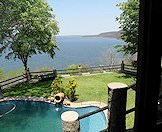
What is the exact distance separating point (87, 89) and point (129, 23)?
7749mm

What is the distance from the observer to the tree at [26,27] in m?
19.5

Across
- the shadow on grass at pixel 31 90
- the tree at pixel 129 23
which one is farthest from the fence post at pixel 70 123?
the tree at pixel 129 23

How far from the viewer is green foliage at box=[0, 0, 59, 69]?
19.5 m

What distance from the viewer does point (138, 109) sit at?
2439 mm

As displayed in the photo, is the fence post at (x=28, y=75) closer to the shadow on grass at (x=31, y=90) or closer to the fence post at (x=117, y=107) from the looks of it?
the shadow on grass at (x=31, y=90)

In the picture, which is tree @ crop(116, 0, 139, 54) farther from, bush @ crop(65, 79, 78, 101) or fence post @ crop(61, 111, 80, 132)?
fence post @ crop(61, 111, 80, 132)

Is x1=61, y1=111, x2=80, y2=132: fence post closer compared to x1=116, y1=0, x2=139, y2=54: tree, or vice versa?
x1=61, y1=111, x2=80, y2=132: fence post

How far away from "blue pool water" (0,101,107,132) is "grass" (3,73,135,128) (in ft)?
4.54

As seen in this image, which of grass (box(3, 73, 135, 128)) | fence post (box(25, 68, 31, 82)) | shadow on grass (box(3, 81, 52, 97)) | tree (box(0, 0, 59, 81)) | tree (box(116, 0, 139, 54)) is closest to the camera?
grass (box(3, 73, 135, 128))

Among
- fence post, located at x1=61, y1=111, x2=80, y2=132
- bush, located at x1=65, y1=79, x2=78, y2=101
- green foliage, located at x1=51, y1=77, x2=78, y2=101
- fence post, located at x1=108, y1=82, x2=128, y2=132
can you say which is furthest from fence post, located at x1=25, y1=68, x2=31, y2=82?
fence post, located at x1=108, y1=82, x2=128, y2=132

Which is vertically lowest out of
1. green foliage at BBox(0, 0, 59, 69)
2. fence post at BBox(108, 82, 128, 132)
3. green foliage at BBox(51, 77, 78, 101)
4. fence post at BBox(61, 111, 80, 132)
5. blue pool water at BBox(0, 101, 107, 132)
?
blue pool water at BBox(0, 101, 107, 132)

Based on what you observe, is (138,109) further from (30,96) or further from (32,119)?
(30,96)

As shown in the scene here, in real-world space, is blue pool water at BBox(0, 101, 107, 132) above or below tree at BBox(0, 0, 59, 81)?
below

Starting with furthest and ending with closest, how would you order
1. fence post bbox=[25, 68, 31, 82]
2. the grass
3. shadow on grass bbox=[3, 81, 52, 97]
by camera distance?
fence post bbox=[25, 68, 31, 82] → shadow on grass bbox=[3, 81, 52, 97] → the grass
